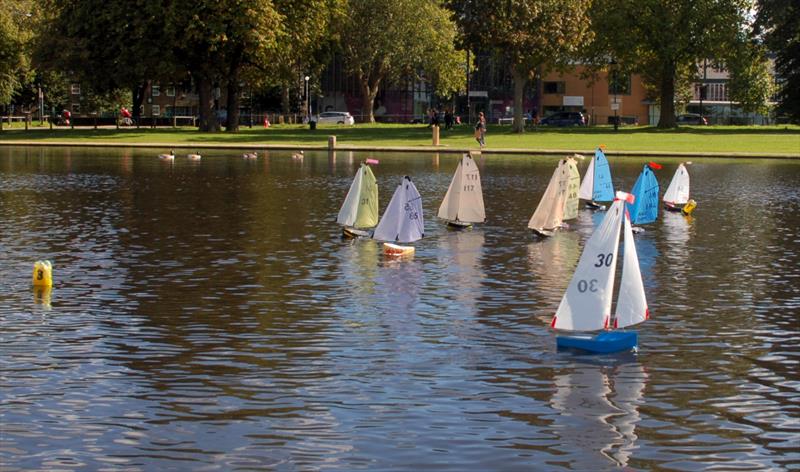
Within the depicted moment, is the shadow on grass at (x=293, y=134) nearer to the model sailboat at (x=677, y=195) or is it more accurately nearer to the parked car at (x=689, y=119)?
the parked car at (x=689, y=119)

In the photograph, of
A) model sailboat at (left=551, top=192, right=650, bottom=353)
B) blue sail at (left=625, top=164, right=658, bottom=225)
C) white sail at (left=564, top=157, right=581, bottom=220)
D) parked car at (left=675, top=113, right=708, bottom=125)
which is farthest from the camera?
parked car at (left=675, top=113, right=708, bottom=125)

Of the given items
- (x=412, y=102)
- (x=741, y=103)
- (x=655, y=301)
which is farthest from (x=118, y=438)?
(x=412, y=102)

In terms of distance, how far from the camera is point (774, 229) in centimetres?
3366

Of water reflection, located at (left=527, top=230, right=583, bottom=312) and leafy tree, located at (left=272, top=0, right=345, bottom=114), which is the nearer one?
water reflection, located at (left=527, top=230, right=583, bottom=312)

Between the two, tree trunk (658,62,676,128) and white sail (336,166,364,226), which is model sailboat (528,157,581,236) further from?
tree trunk (658,62,676,128)

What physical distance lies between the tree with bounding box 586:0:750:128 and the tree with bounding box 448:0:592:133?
21.4 ft

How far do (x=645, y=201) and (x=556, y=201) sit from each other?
3.13 metres

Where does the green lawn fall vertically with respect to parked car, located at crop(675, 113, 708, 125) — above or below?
below

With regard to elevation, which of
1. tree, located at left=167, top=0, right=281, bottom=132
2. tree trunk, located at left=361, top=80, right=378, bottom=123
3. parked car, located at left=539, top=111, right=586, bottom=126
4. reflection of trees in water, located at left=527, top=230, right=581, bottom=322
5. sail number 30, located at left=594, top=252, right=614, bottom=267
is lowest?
reflection of trees in water, located at left=527, top=230, right=581, bottom=322

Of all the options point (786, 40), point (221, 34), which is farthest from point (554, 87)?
point (221, 34)

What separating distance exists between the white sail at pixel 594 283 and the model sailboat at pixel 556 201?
14.3 metres

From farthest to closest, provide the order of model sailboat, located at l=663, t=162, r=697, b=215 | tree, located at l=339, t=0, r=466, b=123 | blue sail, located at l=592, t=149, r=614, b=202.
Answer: tree, located at l=339, t=0, r=466, b=123 → blue sail, located at l=592, t=149, r=614, b=202 → model sailboat, located at l=663, t=162, r=697, b=215

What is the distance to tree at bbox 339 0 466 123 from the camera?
12694 cm

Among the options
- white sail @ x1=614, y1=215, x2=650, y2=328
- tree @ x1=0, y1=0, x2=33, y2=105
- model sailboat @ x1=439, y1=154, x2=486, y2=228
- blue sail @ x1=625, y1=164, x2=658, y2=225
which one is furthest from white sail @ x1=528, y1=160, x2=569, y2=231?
tree @ x1=0, y1=0, x2=33, y2=105
